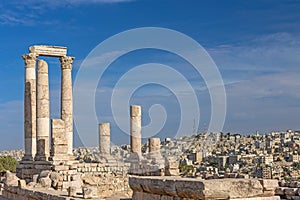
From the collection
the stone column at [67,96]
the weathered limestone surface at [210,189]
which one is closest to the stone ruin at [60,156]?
the stone column at [67,96]

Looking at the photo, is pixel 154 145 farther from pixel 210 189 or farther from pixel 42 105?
pixel 210 189

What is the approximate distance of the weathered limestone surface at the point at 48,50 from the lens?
26.7 m

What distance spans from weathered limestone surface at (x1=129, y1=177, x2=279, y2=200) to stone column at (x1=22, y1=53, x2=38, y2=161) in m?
19.9

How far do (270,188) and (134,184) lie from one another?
2.32 metres

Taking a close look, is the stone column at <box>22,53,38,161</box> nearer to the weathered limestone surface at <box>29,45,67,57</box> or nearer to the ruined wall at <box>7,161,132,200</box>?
the weathered limestone surface at <box>29,45,67,57</box>

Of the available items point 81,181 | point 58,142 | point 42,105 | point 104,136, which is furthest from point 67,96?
point 81,181

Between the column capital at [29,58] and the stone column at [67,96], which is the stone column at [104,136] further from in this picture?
the column capital at [29,58]

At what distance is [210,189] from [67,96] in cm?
2156

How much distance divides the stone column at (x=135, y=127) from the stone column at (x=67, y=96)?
10.5 ft

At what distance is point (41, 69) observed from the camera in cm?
2606

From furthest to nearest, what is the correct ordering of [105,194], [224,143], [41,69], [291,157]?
[224,143] → [291,157] → [41,69] → [105,194]

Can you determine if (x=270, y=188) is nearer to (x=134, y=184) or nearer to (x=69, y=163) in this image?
(x=134, y=184)

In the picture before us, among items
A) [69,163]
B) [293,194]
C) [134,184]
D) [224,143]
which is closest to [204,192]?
[134,184]

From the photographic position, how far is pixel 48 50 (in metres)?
27.0
